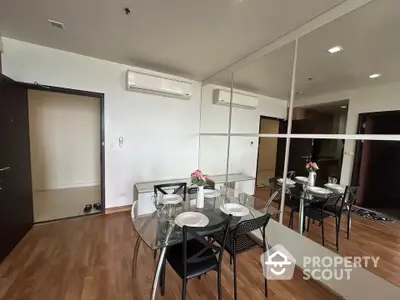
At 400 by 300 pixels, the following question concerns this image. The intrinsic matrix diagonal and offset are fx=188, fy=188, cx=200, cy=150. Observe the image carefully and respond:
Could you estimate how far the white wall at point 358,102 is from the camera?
1575mm

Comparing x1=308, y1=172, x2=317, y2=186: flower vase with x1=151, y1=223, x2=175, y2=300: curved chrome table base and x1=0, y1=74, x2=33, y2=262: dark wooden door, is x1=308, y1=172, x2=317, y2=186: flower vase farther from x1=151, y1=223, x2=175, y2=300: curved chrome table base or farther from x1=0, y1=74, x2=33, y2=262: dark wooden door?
x1=0, y1=74, x2=33, y2=262: dark wooden door

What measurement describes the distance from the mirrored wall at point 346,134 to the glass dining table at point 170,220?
344 mm

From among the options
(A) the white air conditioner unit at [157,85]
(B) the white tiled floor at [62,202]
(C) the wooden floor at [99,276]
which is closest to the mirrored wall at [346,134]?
(C) the wooden floor at [99,276]

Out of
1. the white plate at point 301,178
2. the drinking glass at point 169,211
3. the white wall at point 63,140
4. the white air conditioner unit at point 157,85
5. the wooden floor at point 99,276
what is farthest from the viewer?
the white wall at point 63,140

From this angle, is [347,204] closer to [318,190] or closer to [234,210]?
[318,190]

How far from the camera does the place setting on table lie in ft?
4.79

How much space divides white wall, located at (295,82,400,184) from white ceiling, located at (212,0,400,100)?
6 cm

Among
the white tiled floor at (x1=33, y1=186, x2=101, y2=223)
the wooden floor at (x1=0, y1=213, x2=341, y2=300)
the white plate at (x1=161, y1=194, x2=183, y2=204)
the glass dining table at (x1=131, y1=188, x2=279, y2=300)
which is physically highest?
the white plate at (x1=161, y1=194, x2=183, y2=204)

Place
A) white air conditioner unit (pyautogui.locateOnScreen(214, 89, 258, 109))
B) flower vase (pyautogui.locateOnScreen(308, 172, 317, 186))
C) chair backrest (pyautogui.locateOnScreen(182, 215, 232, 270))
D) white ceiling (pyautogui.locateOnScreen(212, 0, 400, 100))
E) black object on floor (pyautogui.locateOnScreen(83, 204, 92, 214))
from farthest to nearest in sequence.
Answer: white air conditioner unit (pyautogui.locateOnScreen(214, 89, 258, 109)) < black object on floor (pyautogui.locateOnScreen(83, 204, 92, 214)) < flower vase (pyautogui.locateOnScreen(308, 172, 317, 186)) < white ceiling (pyautogui.locateOnScreen(212, 0, 400, 100)) < chair backrest (pyautogui.locateOnScreen(182, 215, 232, 270))

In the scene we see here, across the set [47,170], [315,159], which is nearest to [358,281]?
[315,159]

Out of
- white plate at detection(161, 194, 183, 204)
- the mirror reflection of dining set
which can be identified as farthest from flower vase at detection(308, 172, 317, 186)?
white plate at detection(161, 194, 183, 204)

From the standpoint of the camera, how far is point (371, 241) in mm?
1792

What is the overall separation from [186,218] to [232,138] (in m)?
2.16

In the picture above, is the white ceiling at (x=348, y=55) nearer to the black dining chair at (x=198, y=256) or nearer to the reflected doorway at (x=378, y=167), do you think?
the reflected doorway at (x=378, y=167)
